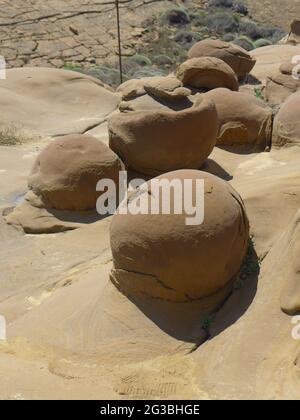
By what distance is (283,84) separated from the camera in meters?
10.4

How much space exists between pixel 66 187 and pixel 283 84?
492cm

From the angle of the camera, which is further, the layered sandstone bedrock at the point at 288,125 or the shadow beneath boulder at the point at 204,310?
the layered sandstone bedrock at the point at 288,125

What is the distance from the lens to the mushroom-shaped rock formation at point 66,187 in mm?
6871

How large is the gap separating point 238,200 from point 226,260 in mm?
493

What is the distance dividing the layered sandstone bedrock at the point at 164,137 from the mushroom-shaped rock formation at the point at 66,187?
31cm

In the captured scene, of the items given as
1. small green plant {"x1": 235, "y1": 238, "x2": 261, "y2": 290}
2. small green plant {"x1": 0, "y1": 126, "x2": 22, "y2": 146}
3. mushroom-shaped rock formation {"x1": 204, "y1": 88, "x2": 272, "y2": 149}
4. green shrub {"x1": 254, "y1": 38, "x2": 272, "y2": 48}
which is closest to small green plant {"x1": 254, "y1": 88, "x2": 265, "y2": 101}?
mushroom-shaped rock formation {"x1": 204, "y1": 88, "x2": 272, "y2": 149}

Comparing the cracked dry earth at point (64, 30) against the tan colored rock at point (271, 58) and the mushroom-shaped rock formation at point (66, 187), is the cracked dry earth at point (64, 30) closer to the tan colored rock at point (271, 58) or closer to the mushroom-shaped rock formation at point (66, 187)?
the tan colored rock at point (271, 58)

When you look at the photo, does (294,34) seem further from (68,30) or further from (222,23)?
(68,30)

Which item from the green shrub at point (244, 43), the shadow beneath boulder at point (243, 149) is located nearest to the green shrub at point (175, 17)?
the green shrub at point (244, 43)

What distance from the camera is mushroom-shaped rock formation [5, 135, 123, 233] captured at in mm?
6871

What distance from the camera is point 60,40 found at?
19.1 metres

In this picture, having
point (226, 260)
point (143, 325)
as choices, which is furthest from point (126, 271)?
point (226, 260)

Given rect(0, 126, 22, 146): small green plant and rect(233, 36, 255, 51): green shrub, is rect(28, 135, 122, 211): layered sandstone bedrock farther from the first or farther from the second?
rect(233, 36, 255, 51): green shrub
